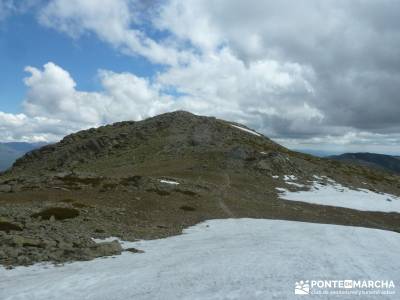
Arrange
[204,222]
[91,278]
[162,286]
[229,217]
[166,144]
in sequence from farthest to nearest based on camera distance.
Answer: [166,144] < [229,217] < [204,222] < [91,278] < [162,286]

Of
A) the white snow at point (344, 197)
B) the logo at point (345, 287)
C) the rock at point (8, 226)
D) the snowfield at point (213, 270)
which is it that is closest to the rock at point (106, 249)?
the snowfield at point (213, 270)

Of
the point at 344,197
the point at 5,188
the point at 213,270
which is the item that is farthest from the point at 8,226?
the point at 344,197

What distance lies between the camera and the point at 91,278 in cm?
1688

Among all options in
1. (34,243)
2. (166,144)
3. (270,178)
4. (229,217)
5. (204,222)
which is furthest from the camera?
(166,144)

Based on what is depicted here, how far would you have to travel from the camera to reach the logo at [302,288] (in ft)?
45.2

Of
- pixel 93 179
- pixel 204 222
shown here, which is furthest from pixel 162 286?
pixel 93 179

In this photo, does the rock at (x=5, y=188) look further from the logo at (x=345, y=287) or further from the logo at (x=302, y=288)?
the logo at (x=345, y=287)

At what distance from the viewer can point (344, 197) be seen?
5641 centimetres

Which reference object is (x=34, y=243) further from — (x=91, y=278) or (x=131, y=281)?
(x=131, y=281)

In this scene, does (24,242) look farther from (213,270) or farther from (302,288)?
(302,288)

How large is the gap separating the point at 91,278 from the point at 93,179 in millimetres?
34232

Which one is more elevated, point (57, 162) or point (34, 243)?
point (57, 162)

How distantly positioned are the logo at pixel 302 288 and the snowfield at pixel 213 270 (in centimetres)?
25

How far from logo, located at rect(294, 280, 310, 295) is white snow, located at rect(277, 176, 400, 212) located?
3741 cm
